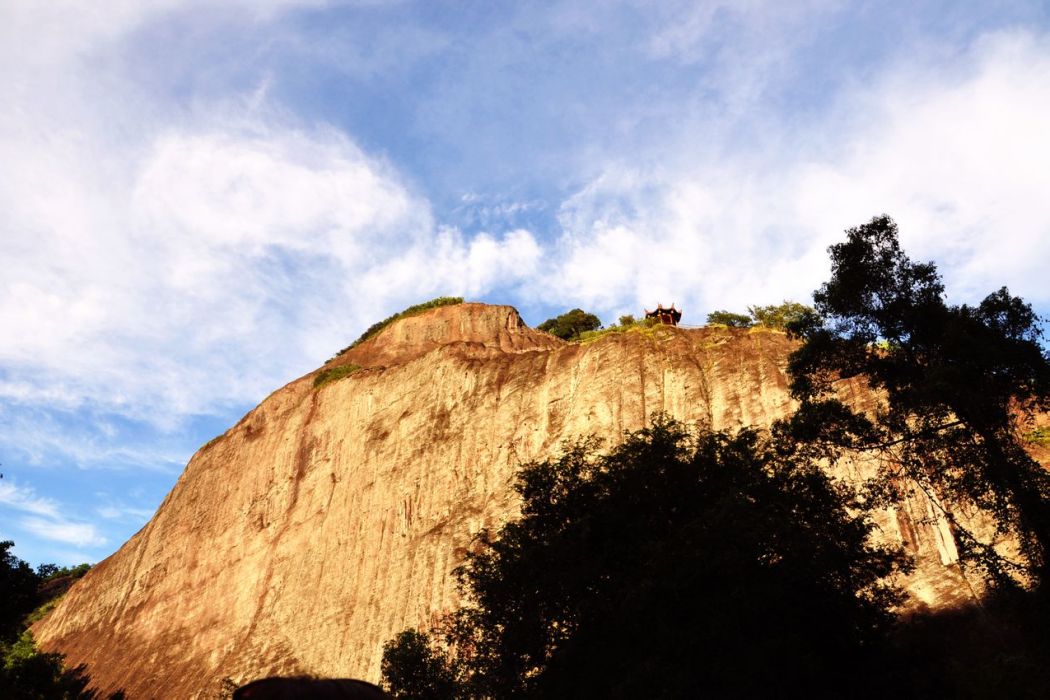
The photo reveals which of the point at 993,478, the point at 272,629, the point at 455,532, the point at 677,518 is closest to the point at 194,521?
the point at 272,629

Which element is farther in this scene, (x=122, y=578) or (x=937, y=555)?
(x=122, y=578)

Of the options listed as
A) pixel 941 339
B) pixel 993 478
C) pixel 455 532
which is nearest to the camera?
pixel 993 478

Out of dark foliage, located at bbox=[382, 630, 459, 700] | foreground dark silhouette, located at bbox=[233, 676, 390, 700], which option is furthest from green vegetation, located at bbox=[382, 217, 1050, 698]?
foreground dark silhouette, located at bbox=[233, 676, 390, 700]

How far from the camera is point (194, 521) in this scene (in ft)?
198

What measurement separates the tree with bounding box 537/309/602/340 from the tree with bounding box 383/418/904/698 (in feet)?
193

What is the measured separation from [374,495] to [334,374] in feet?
51.8

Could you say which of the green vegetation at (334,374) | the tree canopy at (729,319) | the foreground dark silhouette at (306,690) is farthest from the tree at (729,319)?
the foreground dark silhouette at (306,690)

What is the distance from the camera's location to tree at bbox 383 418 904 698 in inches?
685

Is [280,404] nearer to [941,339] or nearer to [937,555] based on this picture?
[937,555]

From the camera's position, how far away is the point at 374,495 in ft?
159

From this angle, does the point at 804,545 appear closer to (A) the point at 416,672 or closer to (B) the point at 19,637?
(A) the point at 416,672

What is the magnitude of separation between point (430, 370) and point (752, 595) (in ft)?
123

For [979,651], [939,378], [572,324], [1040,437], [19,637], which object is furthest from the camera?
[572,324]

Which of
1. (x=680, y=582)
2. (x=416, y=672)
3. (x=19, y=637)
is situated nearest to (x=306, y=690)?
(x=680, y=582)
